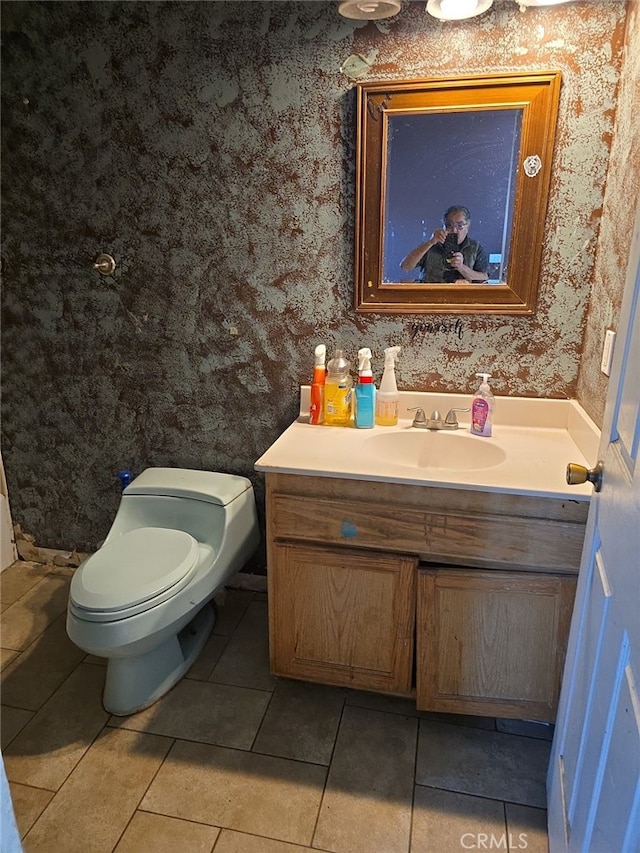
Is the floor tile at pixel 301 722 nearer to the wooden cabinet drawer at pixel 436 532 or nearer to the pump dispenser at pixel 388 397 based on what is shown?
the wooden cabinet drawer at pixel 436 532

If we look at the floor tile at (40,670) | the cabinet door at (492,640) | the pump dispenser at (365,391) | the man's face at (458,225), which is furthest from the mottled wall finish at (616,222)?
the floor tile at (40,670)

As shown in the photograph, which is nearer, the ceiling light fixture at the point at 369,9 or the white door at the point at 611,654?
the white door at the point at 611,654

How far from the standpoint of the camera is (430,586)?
147 centimetres

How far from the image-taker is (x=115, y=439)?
2145 mm

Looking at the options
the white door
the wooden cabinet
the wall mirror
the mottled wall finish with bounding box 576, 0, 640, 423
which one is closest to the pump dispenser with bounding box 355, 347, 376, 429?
the wall mirror

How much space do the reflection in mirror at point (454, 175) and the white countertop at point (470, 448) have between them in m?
0.42

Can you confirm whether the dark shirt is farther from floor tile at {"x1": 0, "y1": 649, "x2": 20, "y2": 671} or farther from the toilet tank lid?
floor tile at {"x1": 0, "y1": 649, "x2": 20, "y2": 671}

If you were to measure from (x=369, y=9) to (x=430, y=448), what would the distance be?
119 cm

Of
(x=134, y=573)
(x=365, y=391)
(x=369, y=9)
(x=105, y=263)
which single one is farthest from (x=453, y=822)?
(x=369, y=9)

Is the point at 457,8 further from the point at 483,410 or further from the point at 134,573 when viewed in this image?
the point at 134,573

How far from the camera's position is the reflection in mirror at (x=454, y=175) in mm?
1550

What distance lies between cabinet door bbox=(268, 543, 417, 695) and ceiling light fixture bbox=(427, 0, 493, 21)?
1396 mm

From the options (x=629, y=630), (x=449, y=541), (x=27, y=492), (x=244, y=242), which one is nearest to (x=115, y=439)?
(x=27, y=492)

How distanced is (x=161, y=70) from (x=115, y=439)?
124 centimetres
